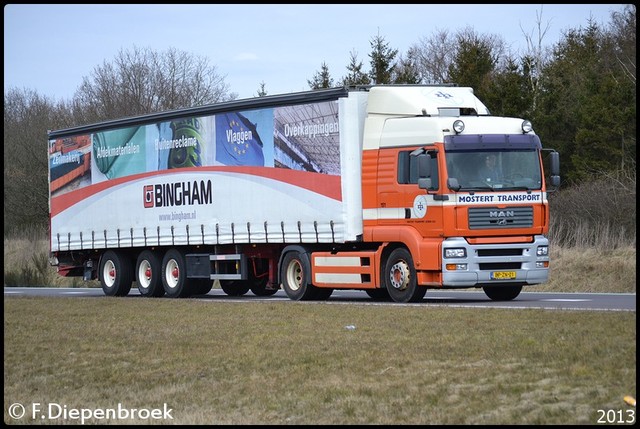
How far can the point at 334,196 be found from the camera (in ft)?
81.2

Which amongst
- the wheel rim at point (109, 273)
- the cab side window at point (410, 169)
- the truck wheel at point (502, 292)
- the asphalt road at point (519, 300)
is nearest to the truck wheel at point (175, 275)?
the asphalt road at point (519, 300)

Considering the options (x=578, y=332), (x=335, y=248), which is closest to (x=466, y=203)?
(x=335, y=248)

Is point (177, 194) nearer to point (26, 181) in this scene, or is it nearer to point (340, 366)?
point (340, 366)

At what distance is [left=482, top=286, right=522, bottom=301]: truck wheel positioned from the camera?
25030 mm

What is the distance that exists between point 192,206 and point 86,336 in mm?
10415

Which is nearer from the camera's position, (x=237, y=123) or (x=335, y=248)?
(x=335, y=248)

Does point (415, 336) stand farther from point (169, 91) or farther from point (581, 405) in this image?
point (169, 91)

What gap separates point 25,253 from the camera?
46.7m

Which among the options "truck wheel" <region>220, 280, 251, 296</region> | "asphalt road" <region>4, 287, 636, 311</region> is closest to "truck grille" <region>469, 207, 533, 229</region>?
"asphalt road" <region>4, 287, 636, 311</region>

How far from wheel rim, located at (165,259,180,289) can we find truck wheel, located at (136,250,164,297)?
0.35 m

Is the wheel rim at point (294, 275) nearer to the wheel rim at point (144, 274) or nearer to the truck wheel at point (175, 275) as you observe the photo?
the truck wheel at point (175, 275)

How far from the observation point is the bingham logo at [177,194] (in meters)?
28.2

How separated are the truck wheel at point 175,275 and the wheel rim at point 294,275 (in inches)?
149

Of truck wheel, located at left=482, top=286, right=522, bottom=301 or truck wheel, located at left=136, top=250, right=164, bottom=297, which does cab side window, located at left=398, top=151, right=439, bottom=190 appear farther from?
truck wheel, located at left=136, top=250, right=164, bottom=297
